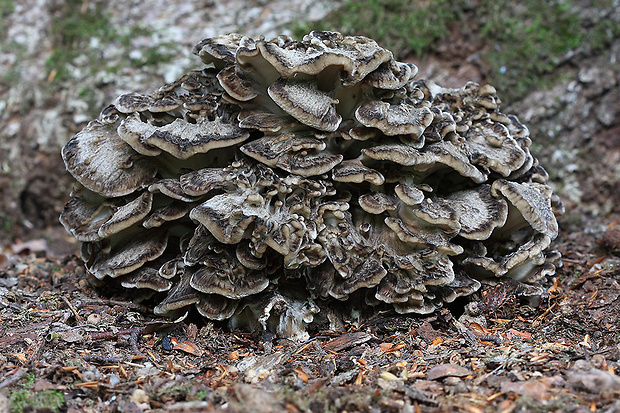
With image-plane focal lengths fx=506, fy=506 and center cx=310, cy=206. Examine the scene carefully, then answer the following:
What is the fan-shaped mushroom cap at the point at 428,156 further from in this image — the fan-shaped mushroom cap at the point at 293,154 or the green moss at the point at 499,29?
the green moss at the point at 499,29

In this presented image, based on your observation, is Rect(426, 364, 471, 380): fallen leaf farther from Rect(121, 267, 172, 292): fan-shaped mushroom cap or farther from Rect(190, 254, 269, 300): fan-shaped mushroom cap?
Rect(121, 267, 172, 292): fan-shaped mushroom cap

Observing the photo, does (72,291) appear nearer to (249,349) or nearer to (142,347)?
(142,347)

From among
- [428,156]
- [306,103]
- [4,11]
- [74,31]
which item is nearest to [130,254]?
[306,103]

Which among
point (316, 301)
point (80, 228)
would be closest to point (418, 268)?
point (316, 301)

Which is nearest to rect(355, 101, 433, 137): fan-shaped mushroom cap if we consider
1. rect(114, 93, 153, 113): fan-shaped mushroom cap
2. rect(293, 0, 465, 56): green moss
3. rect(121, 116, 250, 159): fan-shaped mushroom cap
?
rect(121, 116, 250, 159): fan-shaped mushroom cap

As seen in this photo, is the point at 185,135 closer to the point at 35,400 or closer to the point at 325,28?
the point at 35,400
